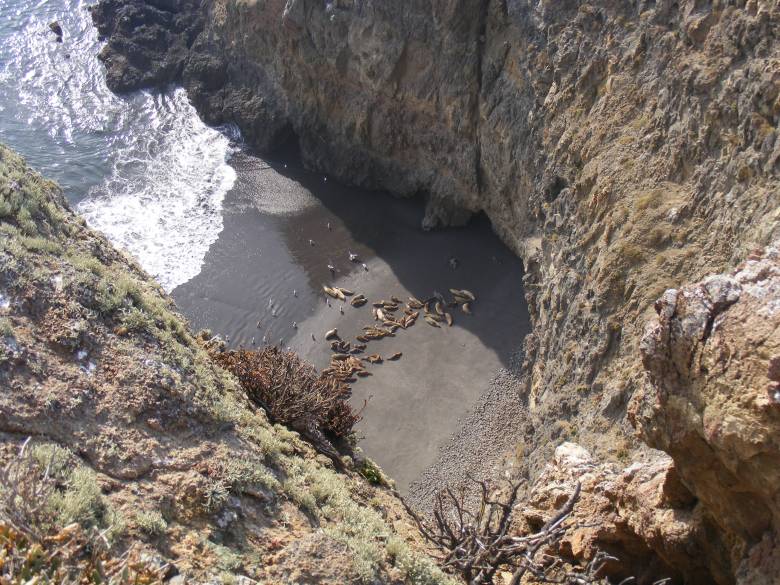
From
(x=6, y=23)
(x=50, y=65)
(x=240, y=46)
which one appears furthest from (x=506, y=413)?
(x=6, y=23)

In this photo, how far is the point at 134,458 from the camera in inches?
261

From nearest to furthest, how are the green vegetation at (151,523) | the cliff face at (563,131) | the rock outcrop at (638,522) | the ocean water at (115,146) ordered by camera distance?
the green vegetation at (151,523) < the rock outcrop at (638,522) < the cliff face at (563,131) < the ocean water at (115,146)

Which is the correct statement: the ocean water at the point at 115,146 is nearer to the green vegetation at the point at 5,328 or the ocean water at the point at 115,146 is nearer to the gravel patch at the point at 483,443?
the gravel patch at the point at 483,443

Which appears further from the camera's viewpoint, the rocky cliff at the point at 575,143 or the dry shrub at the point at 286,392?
the rocky cliff at the point at 575,143

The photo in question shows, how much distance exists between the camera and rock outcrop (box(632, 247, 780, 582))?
5.34 m

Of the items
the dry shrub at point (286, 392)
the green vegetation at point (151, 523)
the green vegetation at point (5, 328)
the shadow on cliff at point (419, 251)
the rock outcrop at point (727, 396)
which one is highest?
the shadow on cliff at point (419, 251)

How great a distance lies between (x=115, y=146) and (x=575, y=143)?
23.9 metres

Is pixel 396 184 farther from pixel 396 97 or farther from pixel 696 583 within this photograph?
pixel 696 583

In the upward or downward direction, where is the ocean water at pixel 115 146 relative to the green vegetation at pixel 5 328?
upward

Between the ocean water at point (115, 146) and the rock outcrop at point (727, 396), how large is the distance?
20.2 m

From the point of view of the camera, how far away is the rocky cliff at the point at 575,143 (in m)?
11.4

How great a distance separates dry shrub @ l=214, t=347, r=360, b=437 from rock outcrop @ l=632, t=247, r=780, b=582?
18.5 feet

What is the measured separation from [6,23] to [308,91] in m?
23.4

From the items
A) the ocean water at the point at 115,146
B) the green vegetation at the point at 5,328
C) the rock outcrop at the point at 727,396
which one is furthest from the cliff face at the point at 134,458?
the ocean water at the point at 115,146
